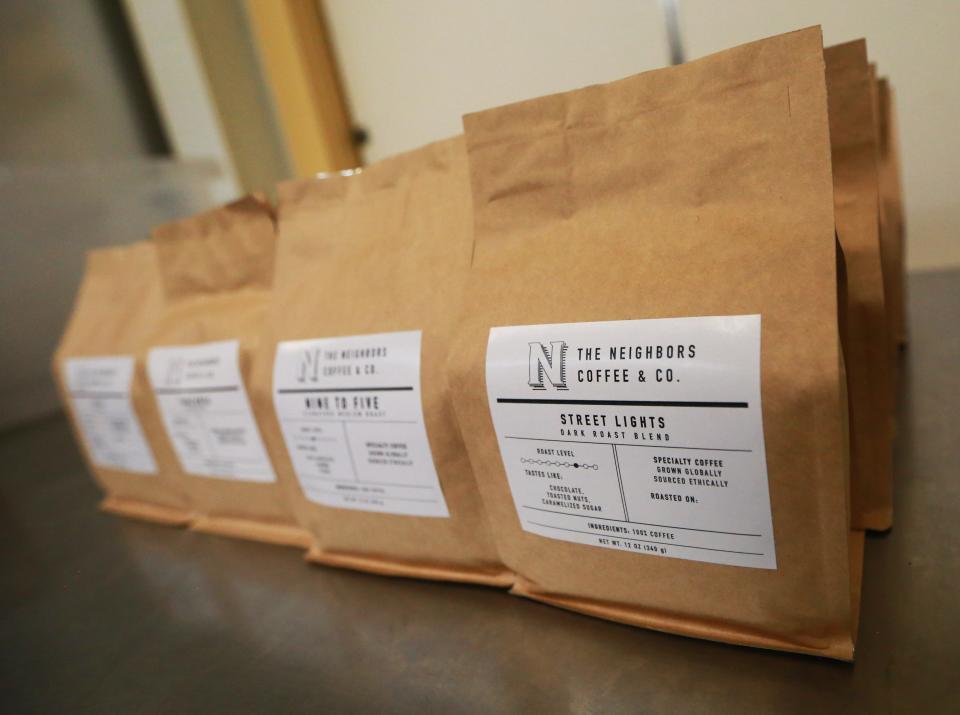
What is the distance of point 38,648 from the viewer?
47 cm

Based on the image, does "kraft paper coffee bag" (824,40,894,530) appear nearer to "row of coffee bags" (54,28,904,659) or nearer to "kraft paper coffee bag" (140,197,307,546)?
"row of coffee bags" (54,28,904,659)

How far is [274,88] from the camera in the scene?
1418mm

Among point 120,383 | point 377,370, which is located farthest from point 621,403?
point 120,383

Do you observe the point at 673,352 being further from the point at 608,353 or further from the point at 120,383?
the point at 120,383

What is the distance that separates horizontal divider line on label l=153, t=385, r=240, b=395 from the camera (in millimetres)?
522

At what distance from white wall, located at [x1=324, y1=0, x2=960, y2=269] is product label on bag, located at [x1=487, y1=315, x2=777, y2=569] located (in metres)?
0.53

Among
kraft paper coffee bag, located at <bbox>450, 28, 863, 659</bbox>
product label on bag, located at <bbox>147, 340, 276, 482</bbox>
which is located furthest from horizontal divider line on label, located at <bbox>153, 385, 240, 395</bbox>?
kraft paper coffee bag, located at <bbox>450, 28, 863, 659</bbox>

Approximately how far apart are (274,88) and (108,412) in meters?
1.09

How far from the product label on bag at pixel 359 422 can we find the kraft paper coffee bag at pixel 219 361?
8cm

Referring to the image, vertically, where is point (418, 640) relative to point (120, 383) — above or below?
below

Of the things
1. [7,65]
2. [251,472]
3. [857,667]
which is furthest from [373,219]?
[7,65]

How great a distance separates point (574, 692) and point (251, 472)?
14.8 inches

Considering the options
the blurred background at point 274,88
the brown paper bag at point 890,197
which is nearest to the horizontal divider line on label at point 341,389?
the brown paper bag at point 890,197

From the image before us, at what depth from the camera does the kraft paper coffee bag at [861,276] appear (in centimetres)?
36
